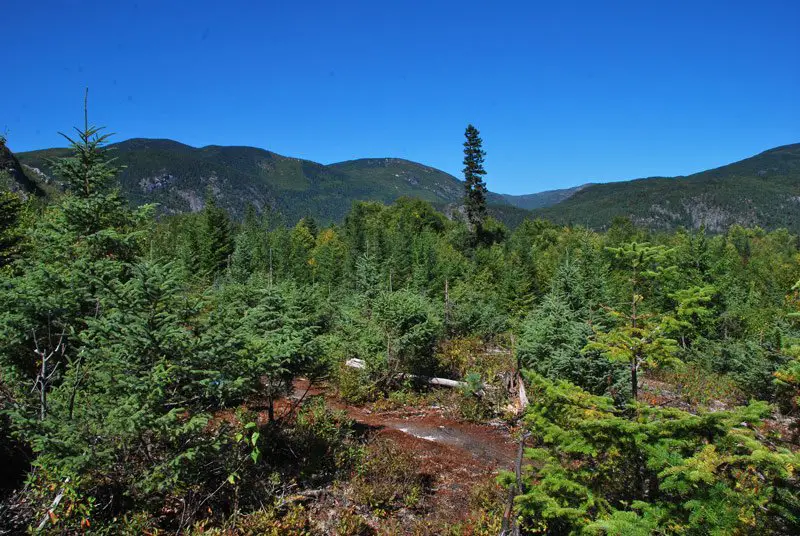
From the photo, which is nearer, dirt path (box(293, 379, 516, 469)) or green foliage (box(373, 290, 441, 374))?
dirt path (box(293, 379, 516, 469))

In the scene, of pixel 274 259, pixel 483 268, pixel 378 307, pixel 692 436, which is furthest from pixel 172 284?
pixel 274 259

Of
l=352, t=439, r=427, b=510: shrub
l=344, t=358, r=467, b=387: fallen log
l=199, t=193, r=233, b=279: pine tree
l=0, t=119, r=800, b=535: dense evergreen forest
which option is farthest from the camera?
l=199, t=193, r=233, b=279: pine tree

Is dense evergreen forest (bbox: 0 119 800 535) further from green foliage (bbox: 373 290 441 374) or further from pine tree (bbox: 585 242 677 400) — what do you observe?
green foliage (bbox: 373 290 441 374)

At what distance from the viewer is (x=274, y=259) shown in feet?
161

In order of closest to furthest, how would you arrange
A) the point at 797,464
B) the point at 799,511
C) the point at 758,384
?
1. the point at 797,464
2. the point at 799,511
3. the point at 758,384

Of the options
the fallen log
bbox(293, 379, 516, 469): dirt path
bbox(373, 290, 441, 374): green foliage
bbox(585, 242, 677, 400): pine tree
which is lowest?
bbox(293, 379, 516, 469): dirt path

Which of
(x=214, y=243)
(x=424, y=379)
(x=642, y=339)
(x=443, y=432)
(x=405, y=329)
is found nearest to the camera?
(x=642, y=339)

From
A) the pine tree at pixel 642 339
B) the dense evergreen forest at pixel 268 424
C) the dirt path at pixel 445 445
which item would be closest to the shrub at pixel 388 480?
the dense evergreen forest at pixel 268 424

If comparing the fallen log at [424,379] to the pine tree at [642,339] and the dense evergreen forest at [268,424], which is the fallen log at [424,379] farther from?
the pine tree at [642,339]

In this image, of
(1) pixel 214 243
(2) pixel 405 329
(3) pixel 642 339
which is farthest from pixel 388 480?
(1) pixel 214 243

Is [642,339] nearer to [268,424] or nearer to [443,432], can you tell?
[268,424]

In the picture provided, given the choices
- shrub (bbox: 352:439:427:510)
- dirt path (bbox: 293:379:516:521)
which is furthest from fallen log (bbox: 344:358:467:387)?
shrub (bbox: 352:439:427:510)

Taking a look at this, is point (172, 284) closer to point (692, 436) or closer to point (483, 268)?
point (692, 436)

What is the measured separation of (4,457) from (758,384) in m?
21.7
